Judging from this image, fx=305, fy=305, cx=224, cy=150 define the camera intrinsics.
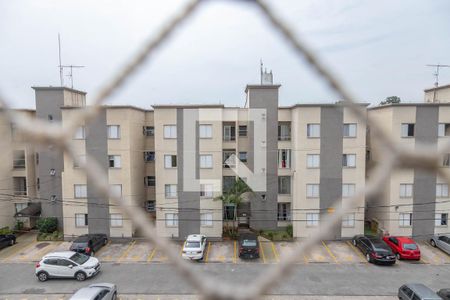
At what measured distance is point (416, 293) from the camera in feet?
34.3

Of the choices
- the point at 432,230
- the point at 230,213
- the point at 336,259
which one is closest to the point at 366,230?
the point at 432,230

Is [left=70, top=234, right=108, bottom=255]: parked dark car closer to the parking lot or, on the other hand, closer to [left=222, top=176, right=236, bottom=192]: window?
the parking lot

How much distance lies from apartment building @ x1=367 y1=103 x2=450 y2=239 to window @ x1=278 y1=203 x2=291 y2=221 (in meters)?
5.58

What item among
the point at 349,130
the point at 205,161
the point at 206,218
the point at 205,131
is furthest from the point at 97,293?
the point at 349,130

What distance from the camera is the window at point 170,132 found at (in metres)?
17.7

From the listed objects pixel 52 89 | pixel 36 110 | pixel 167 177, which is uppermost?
pixel 52 89

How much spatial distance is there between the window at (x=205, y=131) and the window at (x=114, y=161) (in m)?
5.05

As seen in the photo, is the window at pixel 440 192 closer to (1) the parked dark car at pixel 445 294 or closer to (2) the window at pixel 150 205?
(1) the parked dark car at pixel 445 294

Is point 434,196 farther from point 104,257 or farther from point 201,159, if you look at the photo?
point 104,257

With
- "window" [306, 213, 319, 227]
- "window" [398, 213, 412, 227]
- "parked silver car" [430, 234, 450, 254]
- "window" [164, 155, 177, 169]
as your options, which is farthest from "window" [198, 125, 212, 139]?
"parked silver car" [430, 234, 450, 254]

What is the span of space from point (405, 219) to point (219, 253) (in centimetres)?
1080

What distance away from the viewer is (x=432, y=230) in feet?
57.7

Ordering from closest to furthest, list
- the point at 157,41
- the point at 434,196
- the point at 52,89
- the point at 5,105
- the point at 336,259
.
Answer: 1. the point at 157,41
2. the point at 5,105
3. the point at 336,259
4. the point at 434,196
5. the point at 52,89

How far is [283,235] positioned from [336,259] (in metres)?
3.63
